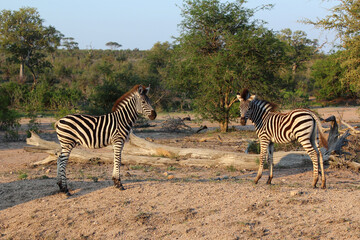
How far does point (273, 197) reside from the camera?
19.7 ft

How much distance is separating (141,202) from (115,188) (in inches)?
32.9

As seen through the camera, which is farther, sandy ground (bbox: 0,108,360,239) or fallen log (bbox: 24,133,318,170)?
fallen log (bbox: 24,133,318,170)

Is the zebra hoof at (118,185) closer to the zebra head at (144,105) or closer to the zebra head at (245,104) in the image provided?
the zebra head at (144,105)

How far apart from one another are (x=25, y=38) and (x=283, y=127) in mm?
32504

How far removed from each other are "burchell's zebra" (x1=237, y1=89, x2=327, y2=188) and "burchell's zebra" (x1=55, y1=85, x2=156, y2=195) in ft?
7.13

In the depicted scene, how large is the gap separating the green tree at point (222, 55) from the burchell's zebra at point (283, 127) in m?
7.70

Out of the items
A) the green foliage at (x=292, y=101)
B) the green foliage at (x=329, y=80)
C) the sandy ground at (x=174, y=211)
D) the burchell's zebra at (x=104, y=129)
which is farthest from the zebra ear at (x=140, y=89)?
the green foliage at (x=329, y=80)

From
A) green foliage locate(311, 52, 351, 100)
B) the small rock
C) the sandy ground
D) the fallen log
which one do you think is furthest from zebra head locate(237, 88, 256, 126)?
green foliage locate(311, 52, 351, 100)

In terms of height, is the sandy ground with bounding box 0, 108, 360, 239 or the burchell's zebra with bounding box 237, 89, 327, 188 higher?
the burchell's zebra with bounding box 237, 89, 327, 188

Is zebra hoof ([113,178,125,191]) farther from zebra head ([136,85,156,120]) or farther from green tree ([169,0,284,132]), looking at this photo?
green tree ([169,0,284,132])

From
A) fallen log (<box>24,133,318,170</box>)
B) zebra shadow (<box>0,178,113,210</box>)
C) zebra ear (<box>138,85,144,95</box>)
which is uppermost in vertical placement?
zebra ear (<box>138,85,144,95</box>)

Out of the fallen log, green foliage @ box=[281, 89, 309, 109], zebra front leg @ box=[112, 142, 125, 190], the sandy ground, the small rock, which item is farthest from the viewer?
green foliage @ box=[281, 89, 309, 109]

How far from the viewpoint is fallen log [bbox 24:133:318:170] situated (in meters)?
9.38

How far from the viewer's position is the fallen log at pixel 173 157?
369 inches
